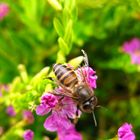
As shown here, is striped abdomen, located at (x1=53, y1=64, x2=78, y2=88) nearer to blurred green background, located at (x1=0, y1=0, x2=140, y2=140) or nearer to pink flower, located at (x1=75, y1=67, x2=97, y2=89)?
pink flower, located at (x1=75, y1=67, x2=97, y2=89)

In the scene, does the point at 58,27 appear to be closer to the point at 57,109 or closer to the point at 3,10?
the point at 57,109

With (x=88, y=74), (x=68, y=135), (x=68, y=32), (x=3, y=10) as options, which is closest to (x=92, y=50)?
(x=3, y=10)

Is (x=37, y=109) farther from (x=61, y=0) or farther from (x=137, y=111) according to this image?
(x=137, y=111)

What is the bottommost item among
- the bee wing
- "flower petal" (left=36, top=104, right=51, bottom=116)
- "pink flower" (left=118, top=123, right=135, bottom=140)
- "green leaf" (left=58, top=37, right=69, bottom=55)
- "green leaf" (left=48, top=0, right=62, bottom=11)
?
"pink flower" (left=118, top=123, right=135, bottom=140)

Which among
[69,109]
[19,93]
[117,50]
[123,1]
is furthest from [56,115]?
[117,50]

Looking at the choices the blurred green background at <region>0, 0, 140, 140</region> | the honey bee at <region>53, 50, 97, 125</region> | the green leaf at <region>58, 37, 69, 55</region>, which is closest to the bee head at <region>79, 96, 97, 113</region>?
the honey bee at <region>53, 50, 97, 125</region>

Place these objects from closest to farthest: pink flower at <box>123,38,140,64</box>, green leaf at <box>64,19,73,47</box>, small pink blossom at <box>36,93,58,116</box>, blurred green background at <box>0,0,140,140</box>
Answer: small pink blossom at <box>36,93,58,116</box>, green leaf at <box>64,19,73,47</box>, blurred green background at <box>0,0,140,140</box>, pink flower at <box>123,38,140,64</box>

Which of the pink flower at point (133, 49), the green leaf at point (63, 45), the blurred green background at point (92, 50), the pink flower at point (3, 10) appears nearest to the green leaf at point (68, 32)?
the green leaf at point (63, 45)
